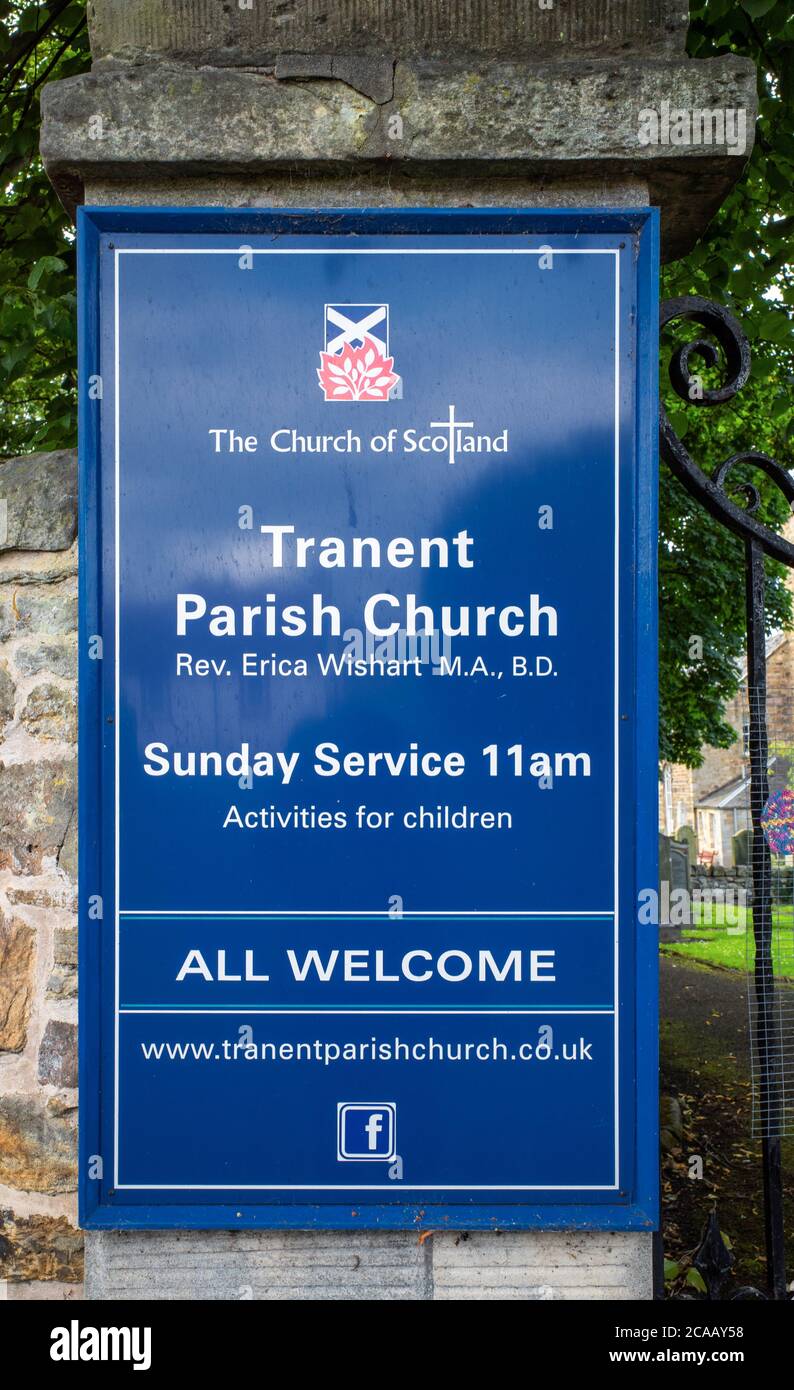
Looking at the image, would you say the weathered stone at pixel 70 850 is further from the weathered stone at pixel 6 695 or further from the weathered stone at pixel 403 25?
the weathered stone at pixel 403 25

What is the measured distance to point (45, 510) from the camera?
102 inches

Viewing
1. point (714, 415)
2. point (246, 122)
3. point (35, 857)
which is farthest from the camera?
point (714, 415)

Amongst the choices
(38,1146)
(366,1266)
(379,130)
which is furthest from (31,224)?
(366,1266)

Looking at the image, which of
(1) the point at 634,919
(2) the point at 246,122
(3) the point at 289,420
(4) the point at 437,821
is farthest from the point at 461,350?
(1) the point at 634,919

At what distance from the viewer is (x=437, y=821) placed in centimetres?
243

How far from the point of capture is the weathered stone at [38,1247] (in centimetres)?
256

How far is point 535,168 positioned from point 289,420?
83cm

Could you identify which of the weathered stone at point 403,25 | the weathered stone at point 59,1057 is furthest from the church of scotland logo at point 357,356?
the weathered stone at point 59,1057

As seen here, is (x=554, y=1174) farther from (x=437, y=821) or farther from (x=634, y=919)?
(x=437, y=821)

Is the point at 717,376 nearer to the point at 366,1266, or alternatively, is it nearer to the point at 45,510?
the point at 45,510

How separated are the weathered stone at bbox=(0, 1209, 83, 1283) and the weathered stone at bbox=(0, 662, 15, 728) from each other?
1208 mm

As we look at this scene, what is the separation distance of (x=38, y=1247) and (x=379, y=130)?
277 cm

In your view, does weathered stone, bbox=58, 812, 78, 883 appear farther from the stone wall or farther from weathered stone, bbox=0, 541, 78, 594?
weathered stone, bbox=0, 541, 78, 594

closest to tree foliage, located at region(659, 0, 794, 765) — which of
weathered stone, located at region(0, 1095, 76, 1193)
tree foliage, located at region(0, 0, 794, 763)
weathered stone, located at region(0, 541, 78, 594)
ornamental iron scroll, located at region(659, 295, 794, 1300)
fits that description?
tree foliage, located at region(0, 0, 794, 763)
